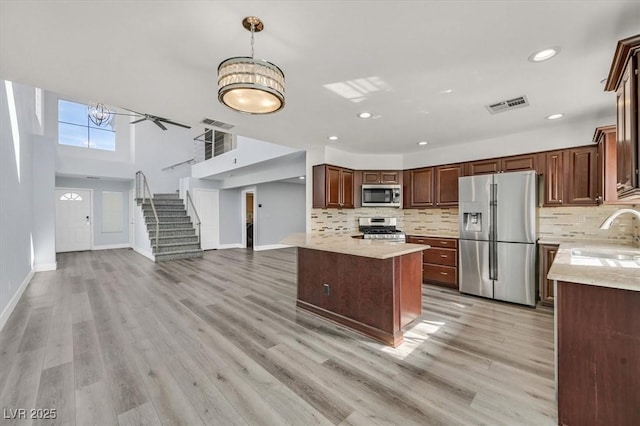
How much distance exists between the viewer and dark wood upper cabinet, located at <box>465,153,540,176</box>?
12.9ft

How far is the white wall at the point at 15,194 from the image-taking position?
3.31m

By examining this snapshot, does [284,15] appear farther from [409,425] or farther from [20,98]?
[20,98]

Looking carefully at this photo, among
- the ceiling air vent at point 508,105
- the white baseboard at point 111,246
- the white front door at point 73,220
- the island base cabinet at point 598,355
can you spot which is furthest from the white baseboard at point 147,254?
the island base cabinet at point 598,355

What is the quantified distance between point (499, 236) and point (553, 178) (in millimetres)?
1077

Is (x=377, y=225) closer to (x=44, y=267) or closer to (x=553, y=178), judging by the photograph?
(x=553, y=178)

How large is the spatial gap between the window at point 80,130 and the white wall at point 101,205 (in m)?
1.16

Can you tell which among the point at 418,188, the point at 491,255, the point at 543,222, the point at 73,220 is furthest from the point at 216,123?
the point at 73,220

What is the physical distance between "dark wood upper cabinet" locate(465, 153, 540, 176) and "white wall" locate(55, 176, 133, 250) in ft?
34.3

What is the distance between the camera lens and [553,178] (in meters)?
3.77

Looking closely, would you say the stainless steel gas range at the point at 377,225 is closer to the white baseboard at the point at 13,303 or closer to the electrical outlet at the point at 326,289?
the electrical outlet at the point at 326,289

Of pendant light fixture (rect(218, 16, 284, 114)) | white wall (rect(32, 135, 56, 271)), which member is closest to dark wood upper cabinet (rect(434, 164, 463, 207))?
pendant light fixture (rect(218, 16, 284, 114))

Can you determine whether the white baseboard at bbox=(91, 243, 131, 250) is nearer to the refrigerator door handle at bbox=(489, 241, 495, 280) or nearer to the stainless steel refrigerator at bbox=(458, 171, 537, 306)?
the stainless steel refrigerator at bbox=(458, 171, 537, 306)

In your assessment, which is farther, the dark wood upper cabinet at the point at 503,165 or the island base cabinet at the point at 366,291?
the dark wood upper cabinet at the point at 503,165

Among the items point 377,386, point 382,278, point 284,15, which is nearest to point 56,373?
point 377,386
